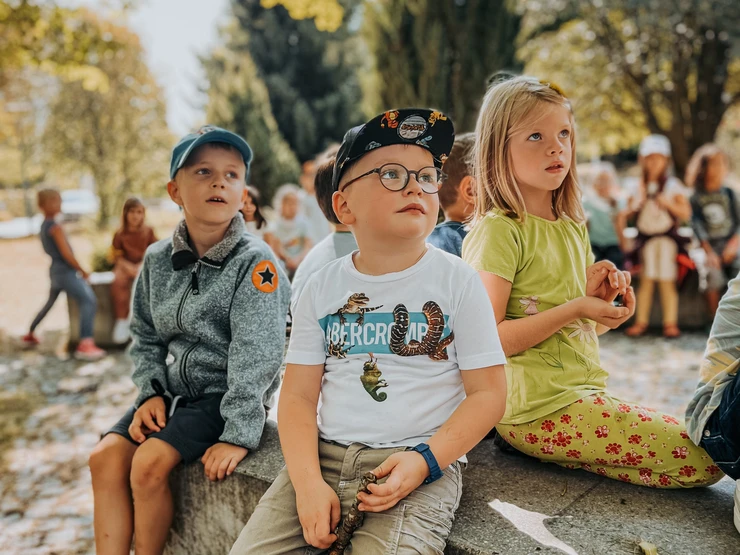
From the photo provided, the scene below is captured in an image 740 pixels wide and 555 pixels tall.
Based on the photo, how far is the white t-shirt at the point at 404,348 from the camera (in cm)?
187

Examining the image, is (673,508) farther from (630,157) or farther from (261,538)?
(630,157)

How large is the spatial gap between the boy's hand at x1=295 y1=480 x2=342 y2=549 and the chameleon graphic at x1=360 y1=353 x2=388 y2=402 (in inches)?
11.0

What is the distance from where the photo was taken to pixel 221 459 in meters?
2.40

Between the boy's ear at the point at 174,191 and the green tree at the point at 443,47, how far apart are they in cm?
906

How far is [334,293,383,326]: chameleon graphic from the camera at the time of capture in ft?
6.29

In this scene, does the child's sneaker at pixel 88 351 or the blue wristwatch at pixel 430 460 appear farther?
the child's sneaker at pixel 88 351

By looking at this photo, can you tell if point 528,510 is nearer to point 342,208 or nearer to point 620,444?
point 620,444

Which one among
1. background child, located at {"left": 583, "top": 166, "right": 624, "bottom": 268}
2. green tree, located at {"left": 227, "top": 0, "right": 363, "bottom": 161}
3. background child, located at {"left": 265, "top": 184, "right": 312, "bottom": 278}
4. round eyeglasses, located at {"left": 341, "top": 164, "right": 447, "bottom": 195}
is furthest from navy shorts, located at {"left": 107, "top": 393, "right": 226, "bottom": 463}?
green tree, located at {"left": 227, "top": 0, "right": 363, "bottom": 161}

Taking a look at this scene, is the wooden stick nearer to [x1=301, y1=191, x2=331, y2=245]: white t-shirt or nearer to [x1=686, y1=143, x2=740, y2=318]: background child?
[x1=301, y1=191, x2=331, y2=245]: white t-shirt

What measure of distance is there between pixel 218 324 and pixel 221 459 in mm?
512

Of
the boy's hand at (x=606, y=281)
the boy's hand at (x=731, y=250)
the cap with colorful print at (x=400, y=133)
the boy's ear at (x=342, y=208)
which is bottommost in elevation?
the boy's hand at (x=731, y=250)

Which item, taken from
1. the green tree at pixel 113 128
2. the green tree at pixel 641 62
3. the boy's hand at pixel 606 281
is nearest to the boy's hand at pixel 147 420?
the boy's hand at pixel 606 281

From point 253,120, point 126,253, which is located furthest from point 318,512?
point 253,120

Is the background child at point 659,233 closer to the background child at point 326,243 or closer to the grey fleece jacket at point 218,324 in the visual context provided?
the background child at point 326,243
